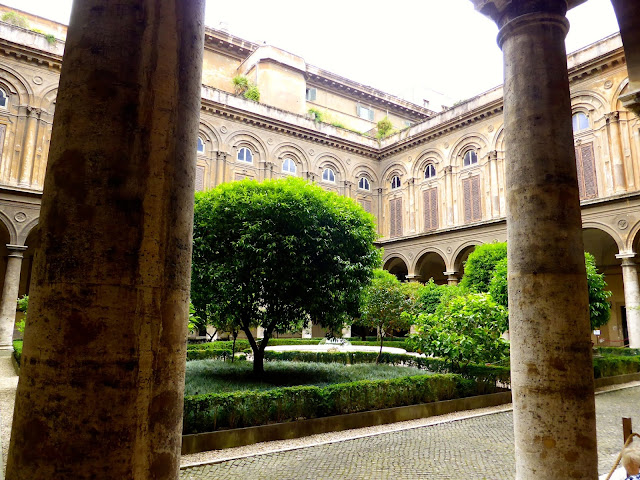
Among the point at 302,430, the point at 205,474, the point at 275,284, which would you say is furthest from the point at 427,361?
the point at 205,474

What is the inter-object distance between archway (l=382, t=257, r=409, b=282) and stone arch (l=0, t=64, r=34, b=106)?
64.4ft

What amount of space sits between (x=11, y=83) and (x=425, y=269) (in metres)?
23.3

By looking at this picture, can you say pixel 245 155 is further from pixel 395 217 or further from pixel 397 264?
pixel 397 264

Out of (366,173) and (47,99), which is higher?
(366,173)

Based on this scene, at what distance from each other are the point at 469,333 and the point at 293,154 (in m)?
17.8

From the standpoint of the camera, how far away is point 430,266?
28.8 m

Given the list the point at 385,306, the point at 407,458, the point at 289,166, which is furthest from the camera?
the point at 289,166

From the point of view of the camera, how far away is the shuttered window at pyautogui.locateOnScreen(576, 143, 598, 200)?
18.7 m

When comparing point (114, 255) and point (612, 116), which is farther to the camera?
point (612, 116)

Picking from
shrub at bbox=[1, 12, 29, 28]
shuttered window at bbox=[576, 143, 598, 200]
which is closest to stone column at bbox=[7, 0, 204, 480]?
shuttered window at bbox=[576, 143, 598, 200]

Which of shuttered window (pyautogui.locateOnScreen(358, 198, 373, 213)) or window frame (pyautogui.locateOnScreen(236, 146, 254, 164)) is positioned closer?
window frame (pyautogui.locateOnScreen(236, 146, 254, 164))

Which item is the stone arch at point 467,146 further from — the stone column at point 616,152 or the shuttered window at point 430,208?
the stone column at point 616,152

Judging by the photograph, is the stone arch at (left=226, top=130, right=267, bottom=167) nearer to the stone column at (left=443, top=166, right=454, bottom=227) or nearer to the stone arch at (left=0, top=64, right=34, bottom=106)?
the stone arch at (left=0, top=64, right=34, bottom=106)

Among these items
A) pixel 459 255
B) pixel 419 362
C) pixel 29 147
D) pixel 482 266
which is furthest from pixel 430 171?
pixel 29 147
